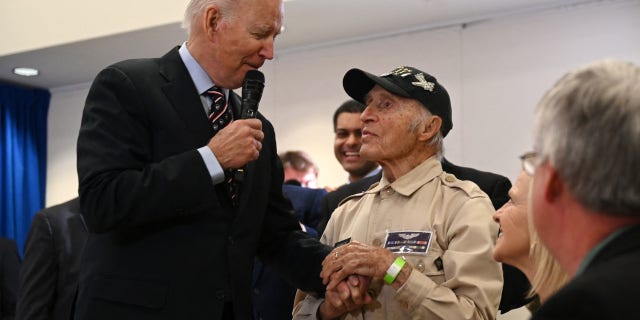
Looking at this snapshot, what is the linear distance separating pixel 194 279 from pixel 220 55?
0.64m

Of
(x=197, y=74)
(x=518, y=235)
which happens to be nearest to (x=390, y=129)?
(x=197, y=74)

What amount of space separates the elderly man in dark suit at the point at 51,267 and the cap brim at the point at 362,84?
52.1 inches

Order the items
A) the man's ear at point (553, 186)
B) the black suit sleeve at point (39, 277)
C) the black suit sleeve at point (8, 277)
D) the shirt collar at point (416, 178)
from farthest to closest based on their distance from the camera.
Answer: the black suit sleeve at point (8, 277) → the black suit sleeve at point (39, 277) → the shirt collar at point (416, 178) → the man's ear at point (553, 186)

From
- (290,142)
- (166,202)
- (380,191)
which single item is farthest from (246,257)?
(290,142)

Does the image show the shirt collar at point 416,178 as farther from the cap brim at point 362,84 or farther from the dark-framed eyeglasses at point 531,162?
the dark-framed eyeglasses at point 531,162

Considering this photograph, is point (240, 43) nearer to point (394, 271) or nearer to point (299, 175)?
point (394, 271)

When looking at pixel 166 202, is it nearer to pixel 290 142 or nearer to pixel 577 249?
pixel 577 249

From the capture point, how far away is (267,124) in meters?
2.42

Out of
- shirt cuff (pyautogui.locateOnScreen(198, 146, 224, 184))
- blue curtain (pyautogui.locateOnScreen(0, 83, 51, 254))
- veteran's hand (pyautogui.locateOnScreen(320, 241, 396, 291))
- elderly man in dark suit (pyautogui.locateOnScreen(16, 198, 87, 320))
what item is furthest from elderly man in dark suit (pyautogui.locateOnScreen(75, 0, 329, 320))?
blue curtain (pyautogui.locateOnScreen(0, 83, 51, 254))

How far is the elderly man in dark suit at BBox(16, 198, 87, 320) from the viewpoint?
3102 mm

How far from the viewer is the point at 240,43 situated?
7.22 feet

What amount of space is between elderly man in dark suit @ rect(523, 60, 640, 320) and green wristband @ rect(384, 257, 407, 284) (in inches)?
39.3

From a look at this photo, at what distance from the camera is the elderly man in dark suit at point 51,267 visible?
3.10 metres

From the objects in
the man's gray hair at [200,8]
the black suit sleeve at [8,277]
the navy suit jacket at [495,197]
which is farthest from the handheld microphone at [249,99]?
the black suit sleeve at [8,277]
